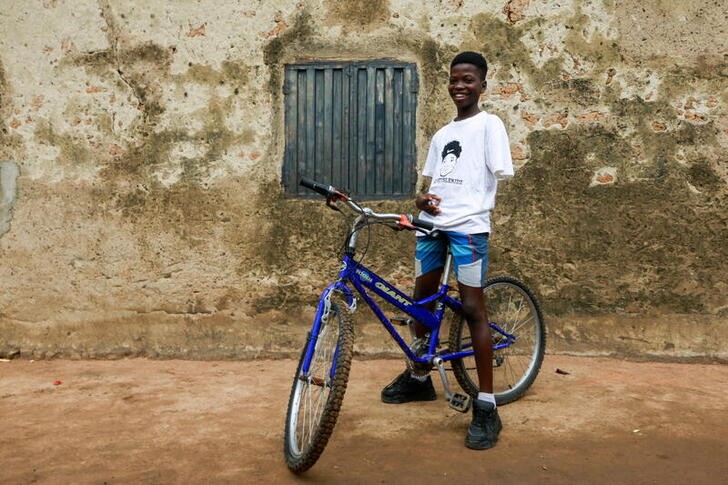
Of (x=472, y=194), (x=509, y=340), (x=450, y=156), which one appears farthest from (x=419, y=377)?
(x=450, y=156)

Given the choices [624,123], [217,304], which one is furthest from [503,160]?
[217,304]

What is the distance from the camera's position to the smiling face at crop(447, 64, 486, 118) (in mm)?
3139

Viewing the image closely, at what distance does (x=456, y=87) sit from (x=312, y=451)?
1.84 metres

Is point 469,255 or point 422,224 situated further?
point 469,255

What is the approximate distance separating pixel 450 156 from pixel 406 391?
1.33 meters

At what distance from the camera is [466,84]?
3.14 metres

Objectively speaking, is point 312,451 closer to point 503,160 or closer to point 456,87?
point 503,160

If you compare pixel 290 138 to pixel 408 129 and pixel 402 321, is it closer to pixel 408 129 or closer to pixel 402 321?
pixel 408 129

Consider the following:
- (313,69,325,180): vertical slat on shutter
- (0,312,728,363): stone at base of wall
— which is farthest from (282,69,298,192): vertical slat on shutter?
(0,312,728,363): stone at base of wall

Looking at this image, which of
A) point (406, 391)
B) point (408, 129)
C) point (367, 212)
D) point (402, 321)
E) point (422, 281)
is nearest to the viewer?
point (367, 212)

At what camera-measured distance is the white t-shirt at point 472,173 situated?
10.1ft

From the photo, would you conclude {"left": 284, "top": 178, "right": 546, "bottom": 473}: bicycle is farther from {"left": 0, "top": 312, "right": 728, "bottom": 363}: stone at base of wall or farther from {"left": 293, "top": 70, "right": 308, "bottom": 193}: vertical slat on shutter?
{"left": 293, "top": 70, "right": 308, "bottom": 193}: vertical slat on shutter

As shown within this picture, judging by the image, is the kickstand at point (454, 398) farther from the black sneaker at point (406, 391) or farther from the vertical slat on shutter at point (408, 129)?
A: the vertical slat on shutter at point (408, 129)

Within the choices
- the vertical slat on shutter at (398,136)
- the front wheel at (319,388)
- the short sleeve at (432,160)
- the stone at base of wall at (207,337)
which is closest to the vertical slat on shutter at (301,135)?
the vertical slat on shutter at (398,136)
